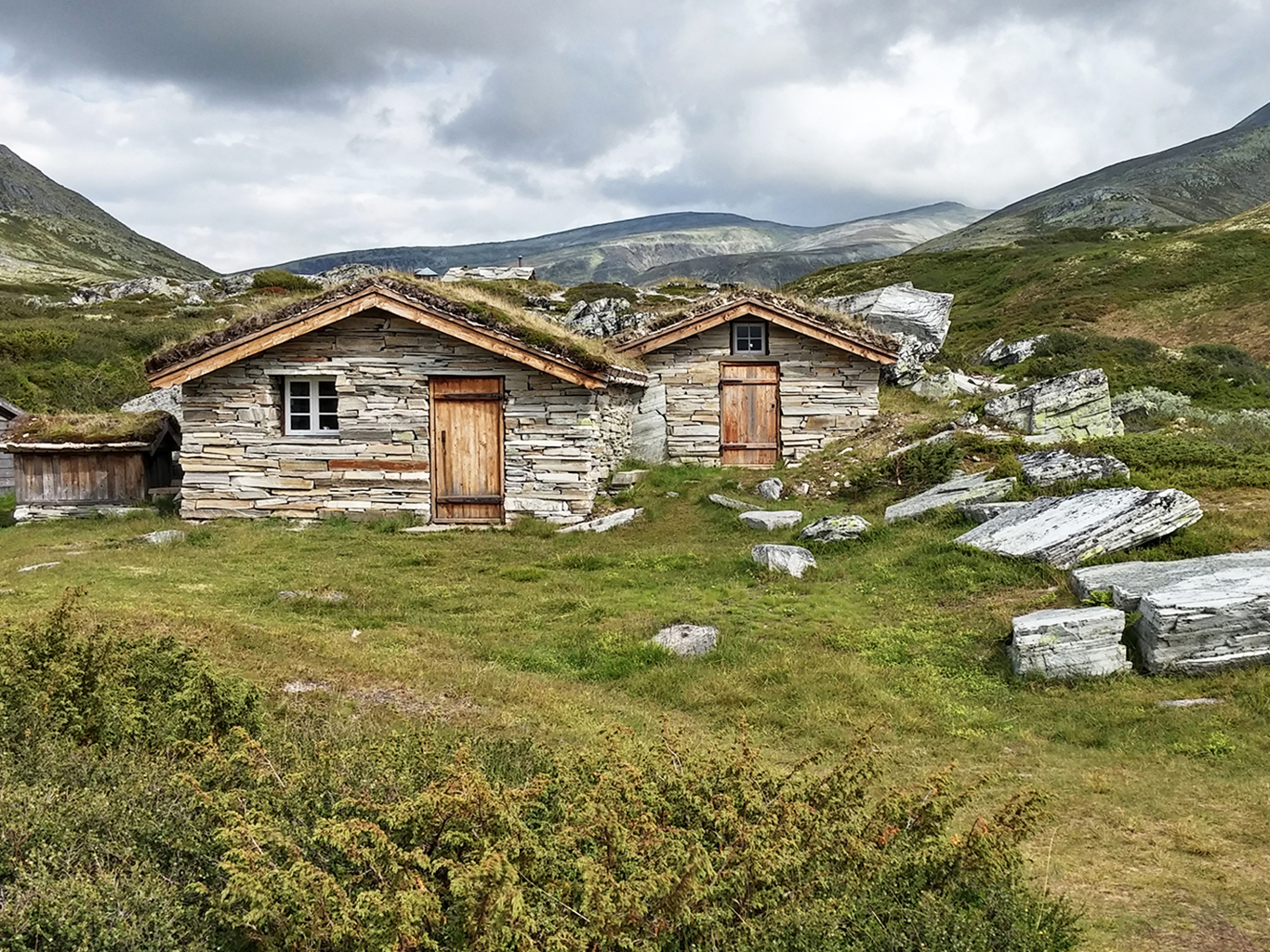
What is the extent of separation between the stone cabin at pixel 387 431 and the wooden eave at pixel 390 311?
10.5 inches

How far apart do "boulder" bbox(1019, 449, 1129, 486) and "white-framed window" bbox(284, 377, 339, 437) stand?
1232cm

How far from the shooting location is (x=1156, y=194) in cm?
11625

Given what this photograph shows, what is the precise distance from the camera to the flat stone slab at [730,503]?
1590 cm

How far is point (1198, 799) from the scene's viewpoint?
5.76 m

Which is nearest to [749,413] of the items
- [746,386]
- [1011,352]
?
[746,386]

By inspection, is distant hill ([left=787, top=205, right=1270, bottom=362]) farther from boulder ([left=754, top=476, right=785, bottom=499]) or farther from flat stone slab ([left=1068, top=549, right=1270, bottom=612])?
flat stone slab ([left=1068, top=549, right=1270, bottom=612])

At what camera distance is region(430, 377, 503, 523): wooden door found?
16578 mm

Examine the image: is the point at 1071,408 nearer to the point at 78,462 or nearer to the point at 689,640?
the point at 689,640

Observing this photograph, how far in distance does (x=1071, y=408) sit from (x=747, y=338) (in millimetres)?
7593

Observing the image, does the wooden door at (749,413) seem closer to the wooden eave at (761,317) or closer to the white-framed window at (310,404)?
the wooden eave at (761,317)

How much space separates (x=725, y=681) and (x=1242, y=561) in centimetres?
522

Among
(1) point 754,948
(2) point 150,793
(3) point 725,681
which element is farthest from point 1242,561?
(2) point 150,793

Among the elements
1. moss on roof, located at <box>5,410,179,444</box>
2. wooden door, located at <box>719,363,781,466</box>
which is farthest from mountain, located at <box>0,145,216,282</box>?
wooden door, located at <box>719,363,781,466</box>

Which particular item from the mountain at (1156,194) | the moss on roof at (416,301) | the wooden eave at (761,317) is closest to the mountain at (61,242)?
the moss on roof at (416,301)
